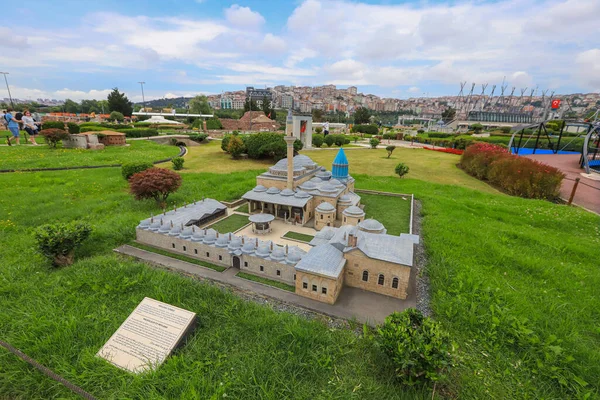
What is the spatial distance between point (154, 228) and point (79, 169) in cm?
2775

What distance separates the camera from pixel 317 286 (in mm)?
13852

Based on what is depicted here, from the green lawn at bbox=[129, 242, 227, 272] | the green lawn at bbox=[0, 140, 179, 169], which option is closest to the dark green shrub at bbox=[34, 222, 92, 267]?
the green lawn at bbox=[129, 242, 227, 272]

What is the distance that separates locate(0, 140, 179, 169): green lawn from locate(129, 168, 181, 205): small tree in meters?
22.3

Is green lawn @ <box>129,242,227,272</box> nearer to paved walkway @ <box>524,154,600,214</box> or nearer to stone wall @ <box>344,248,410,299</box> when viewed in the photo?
stone wall @ <box>344,248,410,299</box>

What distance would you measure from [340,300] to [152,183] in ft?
63.8

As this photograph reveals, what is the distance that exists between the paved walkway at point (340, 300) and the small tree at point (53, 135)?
49.3 metres

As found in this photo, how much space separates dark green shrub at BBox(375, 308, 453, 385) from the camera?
8539mm

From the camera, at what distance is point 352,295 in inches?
571

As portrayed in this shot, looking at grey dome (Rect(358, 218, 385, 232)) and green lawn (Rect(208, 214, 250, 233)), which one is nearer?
grey dome (Rect(358, 218, 385, 232))

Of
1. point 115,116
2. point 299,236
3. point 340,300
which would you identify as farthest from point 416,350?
point 115,116

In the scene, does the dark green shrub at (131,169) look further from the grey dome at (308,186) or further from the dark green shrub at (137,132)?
the dark green shrub at (137,132)

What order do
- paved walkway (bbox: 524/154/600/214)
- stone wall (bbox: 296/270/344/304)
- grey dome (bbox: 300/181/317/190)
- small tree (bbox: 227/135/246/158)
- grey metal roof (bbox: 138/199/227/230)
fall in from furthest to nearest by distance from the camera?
small tree (bbox: 227/135/246/158), paved walkway (bbox: 524/154/600/214), grey dome (bbox: 300/181/317/190), grey metal roof (bbox: 138/199/227/230), stone wall (bbox: 296/270/344/304)

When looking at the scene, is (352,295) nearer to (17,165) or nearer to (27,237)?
(27,237)

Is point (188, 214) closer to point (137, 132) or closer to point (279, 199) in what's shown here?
point (279, 199)
